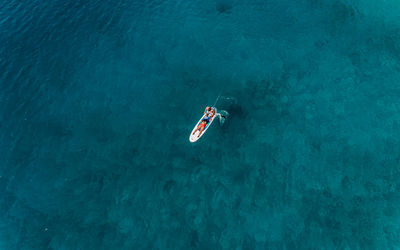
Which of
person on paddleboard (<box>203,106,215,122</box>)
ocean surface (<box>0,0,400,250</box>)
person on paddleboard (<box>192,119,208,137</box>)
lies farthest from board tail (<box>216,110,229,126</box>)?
person on paddleboard (<box>192,119,208,137</box>)

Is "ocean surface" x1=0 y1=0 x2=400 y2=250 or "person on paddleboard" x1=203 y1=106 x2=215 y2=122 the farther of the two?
"person on paddleboard" x1=203 y1=106 x2=215 y2=122

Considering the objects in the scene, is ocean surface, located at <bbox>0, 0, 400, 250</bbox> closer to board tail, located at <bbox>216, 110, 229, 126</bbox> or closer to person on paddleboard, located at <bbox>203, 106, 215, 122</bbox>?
board tail, located at <bbox>216, 110, 229, 126</bbox>

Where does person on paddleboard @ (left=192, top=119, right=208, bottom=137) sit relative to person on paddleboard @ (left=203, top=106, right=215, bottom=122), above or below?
below

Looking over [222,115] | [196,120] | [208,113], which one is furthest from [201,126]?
[222,115]

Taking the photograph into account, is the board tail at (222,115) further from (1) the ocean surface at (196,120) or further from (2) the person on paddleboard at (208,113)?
(1) the ocean surface at (196,120)

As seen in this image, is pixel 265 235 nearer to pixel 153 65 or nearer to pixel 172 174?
pixel 172 174

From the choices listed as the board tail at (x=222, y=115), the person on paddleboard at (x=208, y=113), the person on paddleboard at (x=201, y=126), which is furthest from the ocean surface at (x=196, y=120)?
the person on paddleboard at (x=208, y=113)

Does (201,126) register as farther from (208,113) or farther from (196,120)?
(208,113)

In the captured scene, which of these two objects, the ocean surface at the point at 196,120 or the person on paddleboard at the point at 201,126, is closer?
the ocean surface at the point at 196,120

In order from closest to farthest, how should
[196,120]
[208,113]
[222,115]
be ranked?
[208,113]
[222,115]
[196,120]
